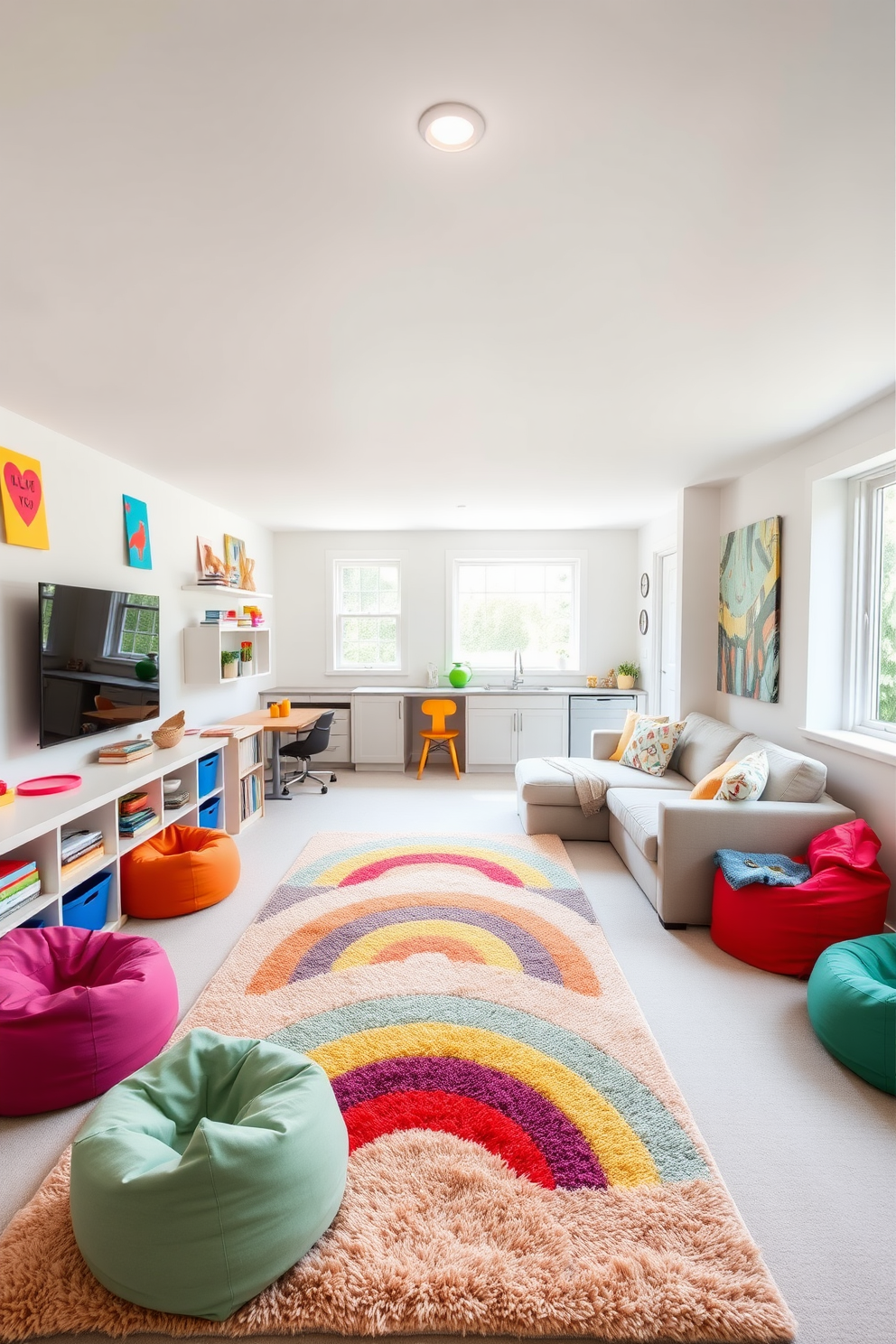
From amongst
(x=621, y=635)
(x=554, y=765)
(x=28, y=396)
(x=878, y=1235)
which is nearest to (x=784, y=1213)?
(x=878, y=1235)

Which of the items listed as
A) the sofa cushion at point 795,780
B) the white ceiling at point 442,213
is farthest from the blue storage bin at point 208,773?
the sofa cushion at point 795,780

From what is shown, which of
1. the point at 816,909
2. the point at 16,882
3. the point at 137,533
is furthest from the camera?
the point at 137,533

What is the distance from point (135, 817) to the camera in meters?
3.37

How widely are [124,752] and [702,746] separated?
3.47 m

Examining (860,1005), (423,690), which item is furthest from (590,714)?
(860,1005)

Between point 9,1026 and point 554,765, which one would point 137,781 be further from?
point 554,765

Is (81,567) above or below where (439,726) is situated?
above

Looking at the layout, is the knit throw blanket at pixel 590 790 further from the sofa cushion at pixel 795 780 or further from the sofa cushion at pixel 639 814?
the sofa cushion at pixel 795 780

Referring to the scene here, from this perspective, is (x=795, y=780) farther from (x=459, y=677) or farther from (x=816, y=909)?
(x=459, y=677)

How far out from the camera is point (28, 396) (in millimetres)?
3004

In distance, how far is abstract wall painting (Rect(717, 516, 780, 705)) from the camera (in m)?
4.09

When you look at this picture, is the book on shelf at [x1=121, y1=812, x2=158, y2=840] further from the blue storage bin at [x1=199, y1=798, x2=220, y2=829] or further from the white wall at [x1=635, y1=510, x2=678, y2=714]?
the white wall at [x1=635, y1=510, x2=678, y2=714]

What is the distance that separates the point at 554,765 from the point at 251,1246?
3.61 meters

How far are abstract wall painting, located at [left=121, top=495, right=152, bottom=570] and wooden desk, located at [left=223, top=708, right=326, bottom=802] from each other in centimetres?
151
